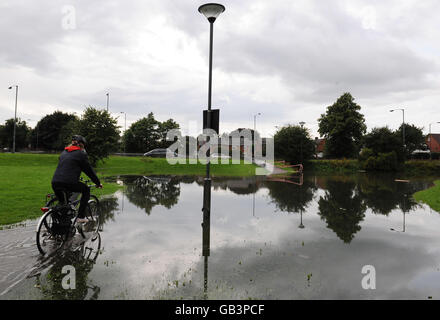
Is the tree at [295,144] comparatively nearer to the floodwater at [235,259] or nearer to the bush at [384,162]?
the bush at [384,162]

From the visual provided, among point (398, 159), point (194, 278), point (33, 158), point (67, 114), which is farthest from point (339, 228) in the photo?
point (67, 114)

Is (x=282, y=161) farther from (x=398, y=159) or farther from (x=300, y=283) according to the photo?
(x=300, y=283)

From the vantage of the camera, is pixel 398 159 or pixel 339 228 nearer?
pixel 339 228

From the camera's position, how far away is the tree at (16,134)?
7362cm

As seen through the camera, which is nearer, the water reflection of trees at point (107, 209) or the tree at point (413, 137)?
the water reflection of trees at point (107, 209)

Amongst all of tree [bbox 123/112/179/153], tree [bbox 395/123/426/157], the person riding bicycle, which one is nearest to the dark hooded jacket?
the person riding bicycle

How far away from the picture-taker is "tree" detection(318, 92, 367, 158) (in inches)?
2003

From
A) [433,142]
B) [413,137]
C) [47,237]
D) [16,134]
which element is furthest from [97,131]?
[433,142]

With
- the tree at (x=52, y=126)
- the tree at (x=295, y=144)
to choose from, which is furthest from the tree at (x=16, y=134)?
the tree at (x=295, y=144)

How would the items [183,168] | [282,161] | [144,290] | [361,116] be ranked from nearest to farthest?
[144,290] → [183,168] → [282,161] → [361,116]

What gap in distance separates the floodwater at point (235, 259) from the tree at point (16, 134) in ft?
268

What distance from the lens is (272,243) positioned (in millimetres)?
6168

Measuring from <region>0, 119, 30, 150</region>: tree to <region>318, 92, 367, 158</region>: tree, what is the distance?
73.2m

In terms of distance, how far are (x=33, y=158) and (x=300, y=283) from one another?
118 feet
